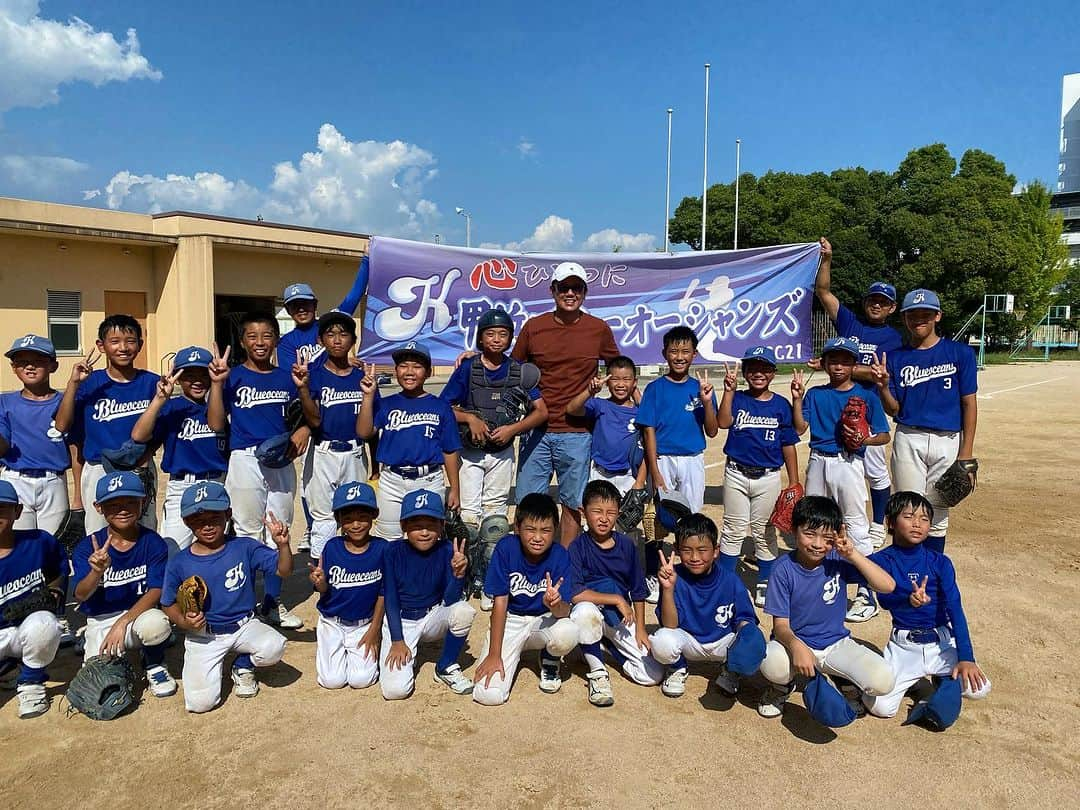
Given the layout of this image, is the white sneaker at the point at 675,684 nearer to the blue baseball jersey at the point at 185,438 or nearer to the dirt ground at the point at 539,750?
the dirt ground at the point at 539,750

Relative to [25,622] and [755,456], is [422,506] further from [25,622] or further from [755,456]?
[755,456]

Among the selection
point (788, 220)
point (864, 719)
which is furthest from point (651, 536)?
point (788, 220)

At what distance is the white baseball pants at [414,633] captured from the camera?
417 centimetres

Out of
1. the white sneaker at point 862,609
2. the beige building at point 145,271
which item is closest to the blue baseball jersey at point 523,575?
the white sneaker at point 862,609

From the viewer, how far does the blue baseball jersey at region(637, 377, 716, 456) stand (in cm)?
551

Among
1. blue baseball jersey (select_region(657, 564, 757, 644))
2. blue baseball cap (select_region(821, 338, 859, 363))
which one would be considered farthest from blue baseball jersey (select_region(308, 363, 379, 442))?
blue baseball cap (select_region(821, 338, 859, 363))

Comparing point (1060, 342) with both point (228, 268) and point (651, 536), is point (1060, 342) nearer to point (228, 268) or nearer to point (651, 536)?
point (228, 268)

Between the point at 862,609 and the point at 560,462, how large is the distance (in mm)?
2261

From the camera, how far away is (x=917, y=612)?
13.3ft

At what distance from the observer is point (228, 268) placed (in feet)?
72.3

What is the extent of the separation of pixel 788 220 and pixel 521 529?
1519 inches

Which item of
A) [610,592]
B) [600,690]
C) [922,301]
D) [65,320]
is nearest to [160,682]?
[600,690]

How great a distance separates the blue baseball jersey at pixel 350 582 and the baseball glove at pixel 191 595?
24.3 inches

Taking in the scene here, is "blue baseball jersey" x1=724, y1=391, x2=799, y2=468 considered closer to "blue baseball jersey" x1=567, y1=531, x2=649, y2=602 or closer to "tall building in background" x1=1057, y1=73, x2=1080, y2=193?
"blue baseball jersey" x1=567, y1=531, x2=649, y2=602
